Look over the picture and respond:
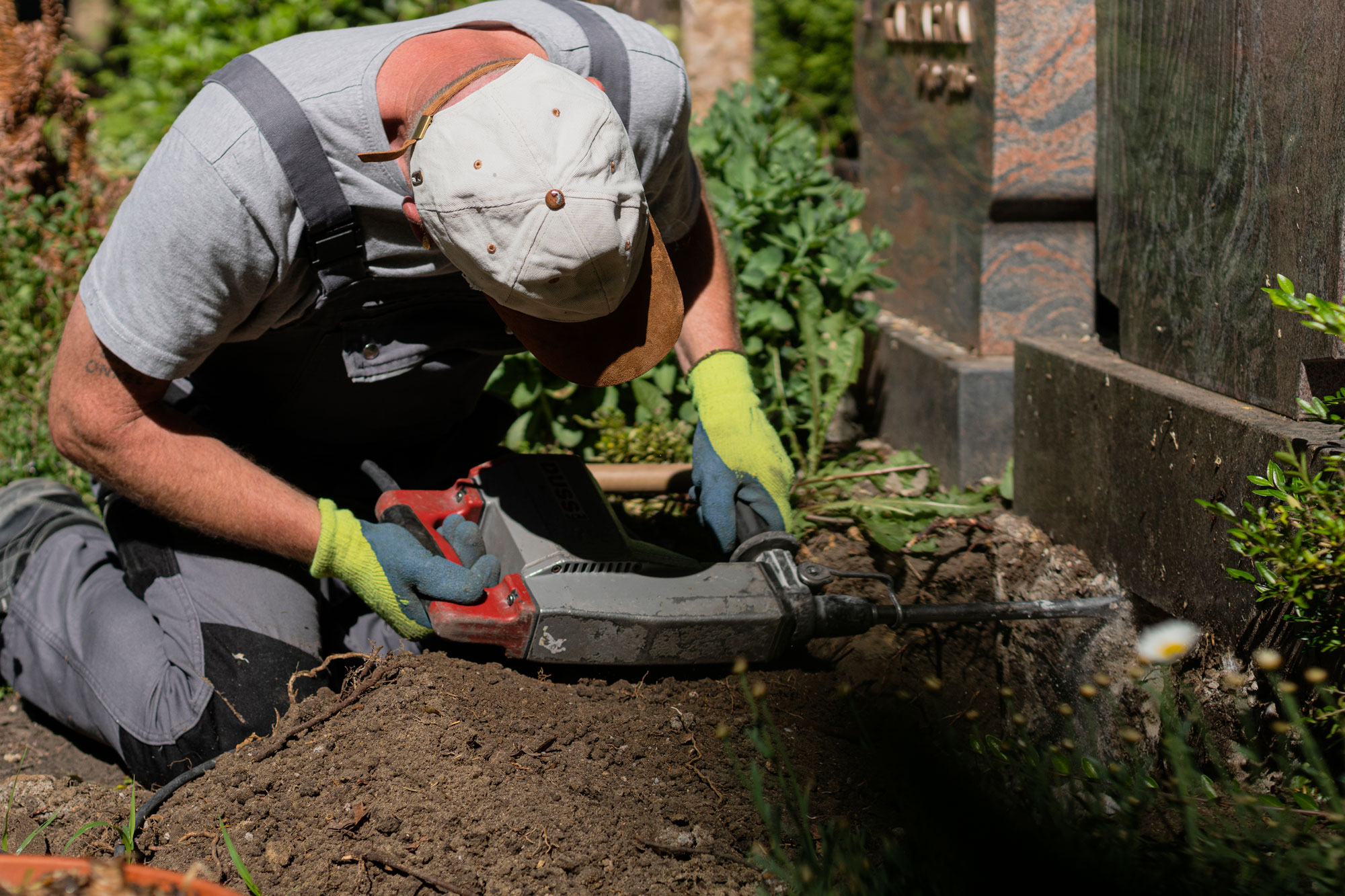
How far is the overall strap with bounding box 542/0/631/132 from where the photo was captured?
1.88 metres

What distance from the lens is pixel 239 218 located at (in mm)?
1637

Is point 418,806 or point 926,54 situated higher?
point 926,54

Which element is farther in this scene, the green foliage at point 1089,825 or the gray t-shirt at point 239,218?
the gray t-shirt at point 239,218

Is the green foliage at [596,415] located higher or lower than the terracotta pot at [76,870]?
lower

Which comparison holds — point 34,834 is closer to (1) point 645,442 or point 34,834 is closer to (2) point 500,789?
(2) point 500,789

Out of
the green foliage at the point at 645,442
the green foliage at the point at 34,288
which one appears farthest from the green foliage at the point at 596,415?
the green foliage at the point at 34,288

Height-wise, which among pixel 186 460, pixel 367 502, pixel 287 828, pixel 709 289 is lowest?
pixel 287 828

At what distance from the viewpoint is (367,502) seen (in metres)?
2.43

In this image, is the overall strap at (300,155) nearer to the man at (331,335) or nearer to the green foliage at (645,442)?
the man at (331,335)

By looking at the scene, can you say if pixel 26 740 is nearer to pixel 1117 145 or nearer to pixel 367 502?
pixel 367 502

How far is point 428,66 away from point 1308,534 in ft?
5.03

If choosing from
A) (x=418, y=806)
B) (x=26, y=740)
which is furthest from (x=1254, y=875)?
(x=26, y=740)

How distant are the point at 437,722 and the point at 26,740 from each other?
1243 mm

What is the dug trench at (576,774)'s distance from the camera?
55.6 inches
